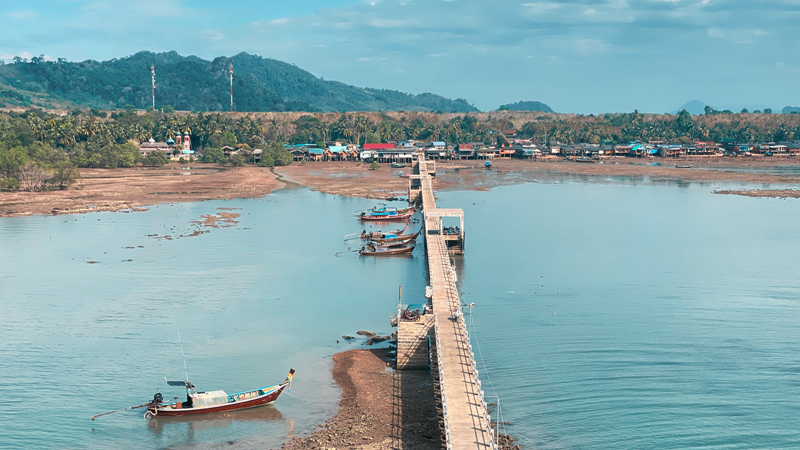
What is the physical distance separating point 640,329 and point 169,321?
2545 cm

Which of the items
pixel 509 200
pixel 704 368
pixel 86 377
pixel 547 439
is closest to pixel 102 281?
pixel 86 377

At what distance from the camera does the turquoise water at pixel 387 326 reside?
87.8 ft

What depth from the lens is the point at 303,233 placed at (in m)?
65.4

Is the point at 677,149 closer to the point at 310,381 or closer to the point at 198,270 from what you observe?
the point at 198,270

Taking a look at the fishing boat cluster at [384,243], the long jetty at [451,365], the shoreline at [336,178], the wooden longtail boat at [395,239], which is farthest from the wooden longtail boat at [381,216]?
the long jetty at [451,365]

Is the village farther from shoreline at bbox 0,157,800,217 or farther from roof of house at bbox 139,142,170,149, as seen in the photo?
shoreline at bbox 0,157,800,217

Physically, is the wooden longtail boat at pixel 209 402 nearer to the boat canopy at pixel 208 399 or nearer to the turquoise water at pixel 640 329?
the boat canopy at pixel 208 399

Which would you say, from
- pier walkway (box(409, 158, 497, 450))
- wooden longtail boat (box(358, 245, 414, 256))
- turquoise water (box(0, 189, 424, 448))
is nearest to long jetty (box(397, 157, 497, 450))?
pier walkway (box(409, 158, 497, 450))

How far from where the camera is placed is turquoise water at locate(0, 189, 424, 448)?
27016mm

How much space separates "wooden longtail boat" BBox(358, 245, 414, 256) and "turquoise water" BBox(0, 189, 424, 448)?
1.18 meters

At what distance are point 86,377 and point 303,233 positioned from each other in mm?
35320

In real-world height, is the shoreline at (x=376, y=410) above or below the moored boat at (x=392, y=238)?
below

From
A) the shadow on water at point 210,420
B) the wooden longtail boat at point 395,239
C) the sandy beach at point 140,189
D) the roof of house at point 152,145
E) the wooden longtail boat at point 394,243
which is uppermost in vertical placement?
the roof of house at point 152,145

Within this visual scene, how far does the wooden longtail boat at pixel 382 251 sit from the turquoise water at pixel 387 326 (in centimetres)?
135
